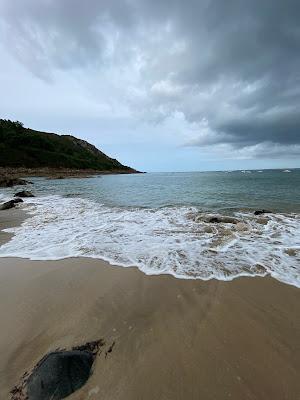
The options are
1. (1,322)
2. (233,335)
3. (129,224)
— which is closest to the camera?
(233,335)

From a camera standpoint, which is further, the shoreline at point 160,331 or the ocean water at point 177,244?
the ocean water at point 177,244

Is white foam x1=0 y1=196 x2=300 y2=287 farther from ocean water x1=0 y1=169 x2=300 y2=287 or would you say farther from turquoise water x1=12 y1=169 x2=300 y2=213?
turquoise water x1=12 y1=169 x2=300 y2=213

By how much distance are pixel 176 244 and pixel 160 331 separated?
165 inches

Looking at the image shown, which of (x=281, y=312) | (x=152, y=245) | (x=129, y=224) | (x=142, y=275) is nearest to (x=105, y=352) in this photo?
(x=142, y=275)

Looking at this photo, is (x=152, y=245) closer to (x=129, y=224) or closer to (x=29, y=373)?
(x=129, y=224)

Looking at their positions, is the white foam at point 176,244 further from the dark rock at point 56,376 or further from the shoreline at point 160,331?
the dark rock at point 56,376

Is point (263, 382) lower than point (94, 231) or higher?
higher

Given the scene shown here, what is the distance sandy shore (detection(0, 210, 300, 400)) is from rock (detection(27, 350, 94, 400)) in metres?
0.10

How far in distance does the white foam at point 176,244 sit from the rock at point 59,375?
282 centimetres

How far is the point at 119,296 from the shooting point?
15.0ft

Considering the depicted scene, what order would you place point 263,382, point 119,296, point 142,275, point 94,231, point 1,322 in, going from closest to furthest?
point 263,382 → point 1,322 → point 119,296 → point 142,275 → point 94,231

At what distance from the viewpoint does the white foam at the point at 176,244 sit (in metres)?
5.76

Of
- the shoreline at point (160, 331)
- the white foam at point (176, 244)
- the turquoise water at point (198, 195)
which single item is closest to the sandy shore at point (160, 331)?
the shoreline at point (160, 331)

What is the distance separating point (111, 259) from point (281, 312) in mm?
4028
